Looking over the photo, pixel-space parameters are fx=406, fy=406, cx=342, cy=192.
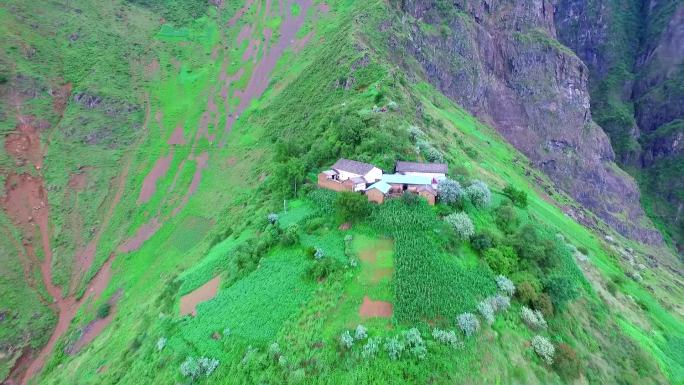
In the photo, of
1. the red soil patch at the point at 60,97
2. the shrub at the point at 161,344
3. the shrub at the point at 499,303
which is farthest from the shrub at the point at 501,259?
the red soil patch at the point at 60,97

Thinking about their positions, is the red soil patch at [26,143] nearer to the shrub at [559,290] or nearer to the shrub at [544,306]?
the shrub at [544,306]

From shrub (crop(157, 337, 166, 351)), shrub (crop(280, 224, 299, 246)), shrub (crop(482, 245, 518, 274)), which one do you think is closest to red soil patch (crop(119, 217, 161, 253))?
shrub (crop(157, 337, 166, 351))

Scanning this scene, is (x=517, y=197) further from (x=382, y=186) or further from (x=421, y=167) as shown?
(x=382, y=186)

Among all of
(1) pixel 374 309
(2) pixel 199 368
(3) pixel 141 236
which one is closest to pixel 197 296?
(2) pixel 199 368

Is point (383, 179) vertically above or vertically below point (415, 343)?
above

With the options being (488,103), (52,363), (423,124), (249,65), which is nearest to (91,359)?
(52,363)

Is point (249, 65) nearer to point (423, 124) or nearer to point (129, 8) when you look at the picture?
point (129, 8)
